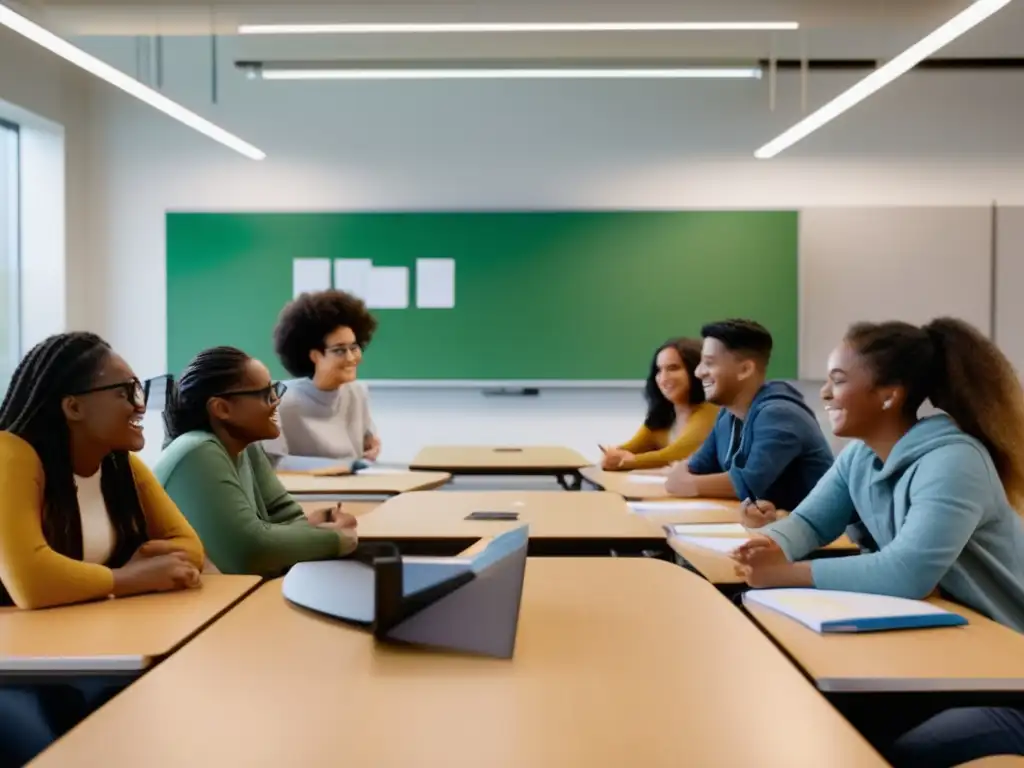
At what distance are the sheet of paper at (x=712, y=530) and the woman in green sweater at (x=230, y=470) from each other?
2.99 ft

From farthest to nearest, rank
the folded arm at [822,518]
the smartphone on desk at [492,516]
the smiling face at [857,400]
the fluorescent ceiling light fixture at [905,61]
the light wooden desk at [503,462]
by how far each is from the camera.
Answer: the light wooden desk at [503,462] < the fluorescent ceiling light fixture at [905,61] < the smartphone on desk at [492,516] < the folded arm at [822,518] < the smiling face at [857,400]

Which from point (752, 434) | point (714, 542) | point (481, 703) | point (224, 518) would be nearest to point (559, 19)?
point (752, 434)

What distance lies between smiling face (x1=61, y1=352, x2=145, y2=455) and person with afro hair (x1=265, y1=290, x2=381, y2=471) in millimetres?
2122

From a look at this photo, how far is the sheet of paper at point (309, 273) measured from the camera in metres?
5.87

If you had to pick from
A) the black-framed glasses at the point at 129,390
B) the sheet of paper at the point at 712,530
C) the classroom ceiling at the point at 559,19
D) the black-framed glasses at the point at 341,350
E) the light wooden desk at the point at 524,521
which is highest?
the classroom ceiling at the point at 559,19

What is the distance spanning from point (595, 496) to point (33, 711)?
209 cm

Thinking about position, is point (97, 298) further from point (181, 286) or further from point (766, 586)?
point (766, 586)

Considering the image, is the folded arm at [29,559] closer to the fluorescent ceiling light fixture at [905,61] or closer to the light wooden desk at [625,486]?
the light wooden desk at [625,486]

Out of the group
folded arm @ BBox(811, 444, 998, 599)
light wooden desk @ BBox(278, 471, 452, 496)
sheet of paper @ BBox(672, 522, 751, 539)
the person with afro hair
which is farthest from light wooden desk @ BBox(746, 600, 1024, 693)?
the person with afro hair

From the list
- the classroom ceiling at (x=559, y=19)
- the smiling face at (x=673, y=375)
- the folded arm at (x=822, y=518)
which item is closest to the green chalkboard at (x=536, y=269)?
the classroom ceiling at (x=559, y=19)

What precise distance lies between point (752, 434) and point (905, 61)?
1641mm

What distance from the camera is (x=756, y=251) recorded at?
586 centimetres

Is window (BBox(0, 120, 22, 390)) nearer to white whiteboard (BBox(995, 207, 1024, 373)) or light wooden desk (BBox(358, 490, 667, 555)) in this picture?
light wooden desk (BBox(358, 490, 667, 555))

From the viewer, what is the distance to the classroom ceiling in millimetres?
4727
